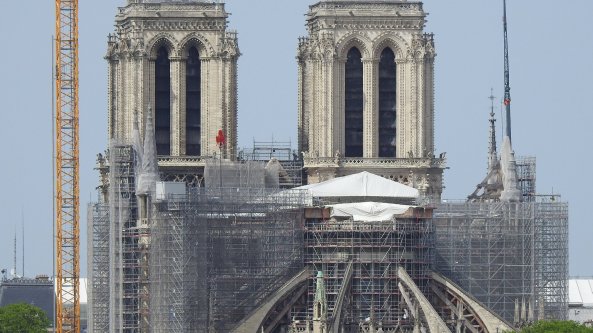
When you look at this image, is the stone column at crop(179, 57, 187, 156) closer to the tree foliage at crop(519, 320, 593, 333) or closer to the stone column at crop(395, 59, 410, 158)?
the stone column at crop(395, 59, 410, 158)

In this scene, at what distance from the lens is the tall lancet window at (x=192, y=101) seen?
579 ft

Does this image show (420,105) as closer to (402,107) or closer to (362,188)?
(402,107)

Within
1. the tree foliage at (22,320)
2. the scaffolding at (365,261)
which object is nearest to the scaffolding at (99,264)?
the tree foliage at (22,320)

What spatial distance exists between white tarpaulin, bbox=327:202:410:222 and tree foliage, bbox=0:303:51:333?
27026 mm

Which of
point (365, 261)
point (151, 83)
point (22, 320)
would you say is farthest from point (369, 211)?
point (22, 320)

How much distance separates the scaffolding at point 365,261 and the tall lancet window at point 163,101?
13487mm

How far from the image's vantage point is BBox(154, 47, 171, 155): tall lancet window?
176250 millimetres

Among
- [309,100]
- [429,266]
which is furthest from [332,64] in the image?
[429,266]

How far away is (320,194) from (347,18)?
12.2 m

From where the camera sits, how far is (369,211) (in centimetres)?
16712

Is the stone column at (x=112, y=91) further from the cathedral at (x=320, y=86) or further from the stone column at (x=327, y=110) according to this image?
the stone column at (x=327, y=110)

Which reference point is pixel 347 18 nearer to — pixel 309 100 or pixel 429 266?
pixel 309 100

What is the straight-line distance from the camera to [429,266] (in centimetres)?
16762

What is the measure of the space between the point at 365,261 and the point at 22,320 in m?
32.7
